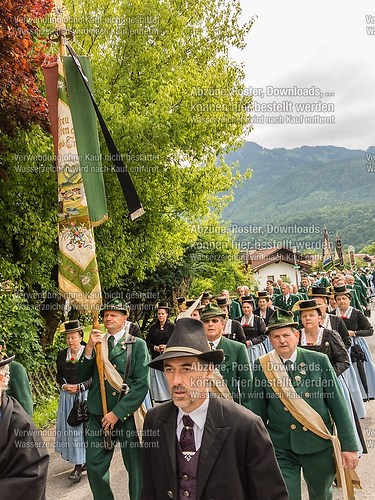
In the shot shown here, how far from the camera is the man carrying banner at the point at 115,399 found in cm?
495

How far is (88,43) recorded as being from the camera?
1238 centimetres

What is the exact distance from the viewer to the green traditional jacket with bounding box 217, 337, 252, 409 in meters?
5.55

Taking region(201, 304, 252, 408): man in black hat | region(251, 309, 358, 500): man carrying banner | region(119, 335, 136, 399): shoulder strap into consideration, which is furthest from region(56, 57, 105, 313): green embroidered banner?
region(251, 309, 358, 500): man carrying banner

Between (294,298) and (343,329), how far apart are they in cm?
757

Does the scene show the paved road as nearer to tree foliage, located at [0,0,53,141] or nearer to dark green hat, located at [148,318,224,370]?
dark green hat, located at [148,318,224,370]

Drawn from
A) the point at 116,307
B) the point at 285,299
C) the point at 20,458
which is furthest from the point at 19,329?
the point at 285,299

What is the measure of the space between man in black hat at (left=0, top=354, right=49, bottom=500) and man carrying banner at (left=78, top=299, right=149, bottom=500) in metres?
1.91

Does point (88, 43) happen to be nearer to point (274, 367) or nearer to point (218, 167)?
point (218, 167)

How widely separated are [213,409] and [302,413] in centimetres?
183

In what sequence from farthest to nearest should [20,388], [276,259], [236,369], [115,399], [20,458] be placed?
[276,259] < [236,369] < [115,399] < [20,388] < [20,458]

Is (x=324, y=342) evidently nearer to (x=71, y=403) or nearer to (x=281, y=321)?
(x=281, y=321)

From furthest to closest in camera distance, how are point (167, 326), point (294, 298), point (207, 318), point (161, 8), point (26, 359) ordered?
point (294, 298) → point (161, 8) → point (167, 326) → point (26, 359) → point (207, 318)

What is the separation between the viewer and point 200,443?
8.77 feet

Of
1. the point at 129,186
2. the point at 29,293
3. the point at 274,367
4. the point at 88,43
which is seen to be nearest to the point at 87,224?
the point at 129,186
